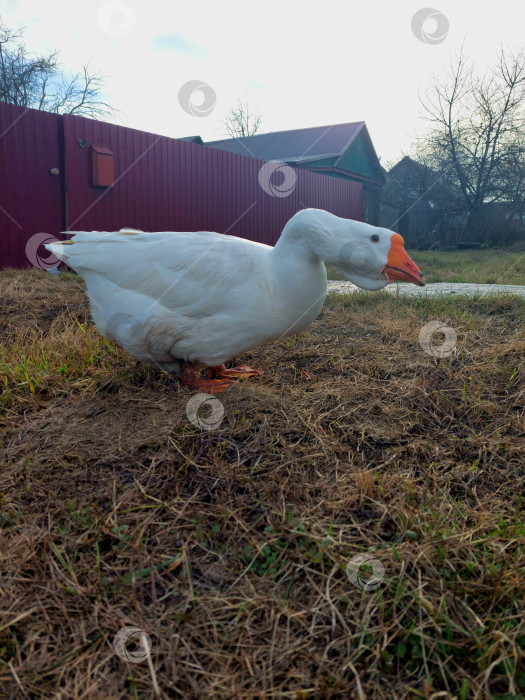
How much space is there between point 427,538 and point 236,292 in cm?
128

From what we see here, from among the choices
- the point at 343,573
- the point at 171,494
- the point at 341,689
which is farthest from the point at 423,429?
the point at 341,689

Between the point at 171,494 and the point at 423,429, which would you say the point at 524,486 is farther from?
the point at 171,494

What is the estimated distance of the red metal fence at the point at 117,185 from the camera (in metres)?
6.37
